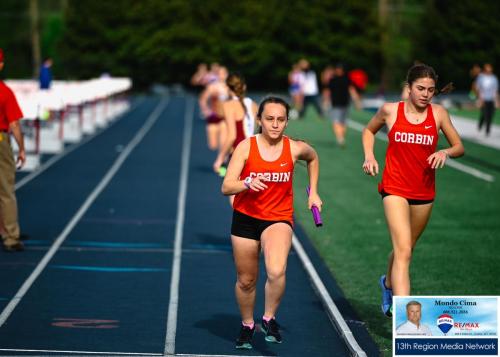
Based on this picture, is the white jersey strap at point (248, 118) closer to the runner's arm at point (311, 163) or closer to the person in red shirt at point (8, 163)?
the person in red shirt at point (8, 163)

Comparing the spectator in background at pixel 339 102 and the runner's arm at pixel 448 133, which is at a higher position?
the runner's arm at pixel 448 133

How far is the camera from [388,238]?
48.8 feet

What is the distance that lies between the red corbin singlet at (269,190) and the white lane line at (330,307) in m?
1.10

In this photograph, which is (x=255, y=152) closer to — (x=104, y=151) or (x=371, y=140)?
(x=371, y=140)

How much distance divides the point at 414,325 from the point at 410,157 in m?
1.87

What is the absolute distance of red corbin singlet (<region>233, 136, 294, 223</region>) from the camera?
8102 millimetres

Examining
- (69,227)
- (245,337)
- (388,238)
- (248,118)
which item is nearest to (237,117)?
(248,118)

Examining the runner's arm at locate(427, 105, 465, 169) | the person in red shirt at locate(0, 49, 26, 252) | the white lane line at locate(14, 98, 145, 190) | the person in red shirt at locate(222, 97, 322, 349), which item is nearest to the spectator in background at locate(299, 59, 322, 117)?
the white lane line at locate(14, 98, 145, 190)

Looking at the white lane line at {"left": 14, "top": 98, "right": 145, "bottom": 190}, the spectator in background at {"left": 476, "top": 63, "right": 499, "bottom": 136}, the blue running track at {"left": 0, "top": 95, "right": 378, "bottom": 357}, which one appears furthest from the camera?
the spectator in background at {"left": 476, "top": 63, "right": 499, "bottom": 136}

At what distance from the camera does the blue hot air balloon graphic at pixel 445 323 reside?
7211 mm

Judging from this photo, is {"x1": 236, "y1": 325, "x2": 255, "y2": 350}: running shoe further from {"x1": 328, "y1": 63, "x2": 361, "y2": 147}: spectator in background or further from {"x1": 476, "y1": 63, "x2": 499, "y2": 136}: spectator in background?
{"x1": 476, "y1": 63, "x2": 499, "y2": 136}: spectator in background

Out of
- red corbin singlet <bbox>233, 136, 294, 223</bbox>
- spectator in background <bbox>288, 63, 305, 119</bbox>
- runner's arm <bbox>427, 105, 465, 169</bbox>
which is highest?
runner's arm <bbox>427, 105, 465, 169</bbox>

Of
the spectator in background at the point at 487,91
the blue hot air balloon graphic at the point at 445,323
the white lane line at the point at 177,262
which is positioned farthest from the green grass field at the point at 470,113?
the blue hot air balloon graphic at the point at 445,323

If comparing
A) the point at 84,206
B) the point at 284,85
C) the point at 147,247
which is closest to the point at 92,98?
the point at 84,206
